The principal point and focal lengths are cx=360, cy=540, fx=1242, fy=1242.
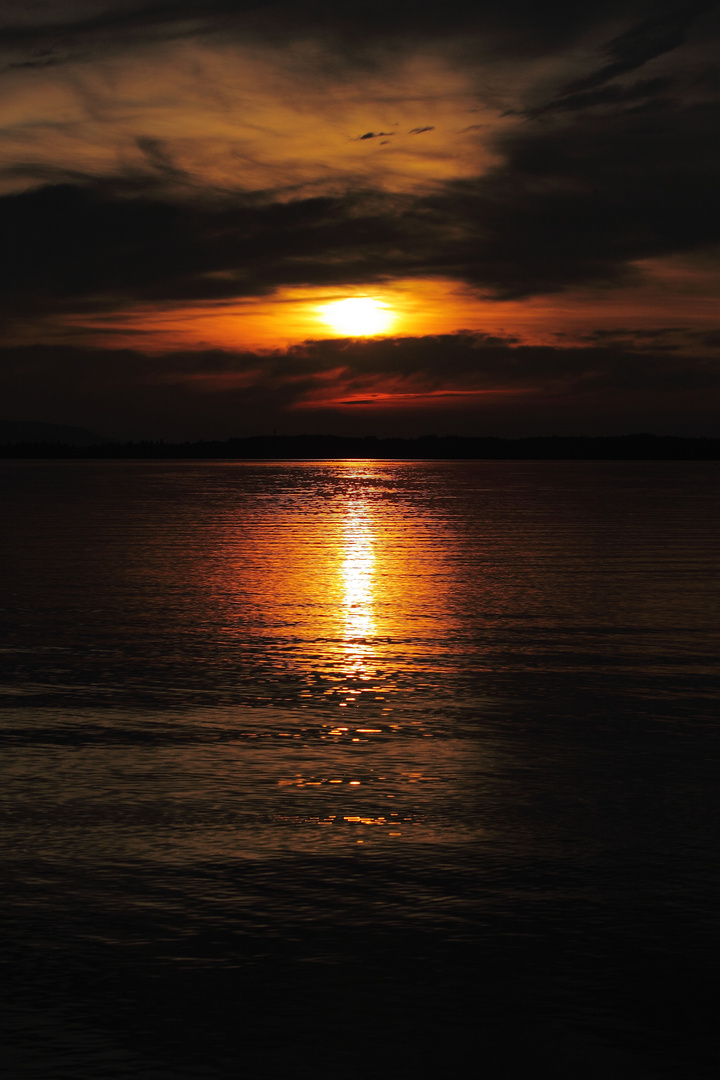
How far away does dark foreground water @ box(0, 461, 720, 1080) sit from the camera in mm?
5008

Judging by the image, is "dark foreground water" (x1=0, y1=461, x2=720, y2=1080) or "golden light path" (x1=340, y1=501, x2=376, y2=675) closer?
"dark foreground water" (x1=0, y1=461, x2=720, y2=1080)

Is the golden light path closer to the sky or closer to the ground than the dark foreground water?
closer to the ground

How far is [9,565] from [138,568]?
274 centimetres

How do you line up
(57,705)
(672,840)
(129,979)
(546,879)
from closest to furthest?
(129,979)
(546,879)
(672,840)
(57,705)

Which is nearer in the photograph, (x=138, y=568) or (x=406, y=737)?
(x=406, y=737)

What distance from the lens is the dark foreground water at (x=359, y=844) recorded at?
5008 millimetres

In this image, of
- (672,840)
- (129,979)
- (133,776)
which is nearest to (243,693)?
(133,776)

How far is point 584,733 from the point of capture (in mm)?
10289

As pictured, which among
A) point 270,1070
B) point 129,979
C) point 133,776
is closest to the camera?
point 270,1070

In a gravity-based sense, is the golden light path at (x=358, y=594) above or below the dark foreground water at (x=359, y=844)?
below

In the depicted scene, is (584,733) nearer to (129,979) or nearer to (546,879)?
(546,879)

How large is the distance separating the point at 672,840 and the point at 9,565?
767 inches

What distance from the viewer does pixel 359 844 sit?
23.7 feet

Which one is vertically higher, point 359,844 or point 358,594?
point 359,844
